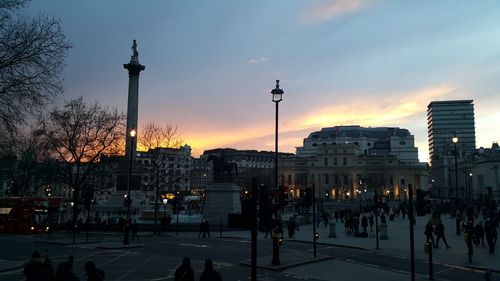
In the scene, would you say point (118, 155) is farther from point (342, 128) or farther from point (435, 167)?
point (435, 167)

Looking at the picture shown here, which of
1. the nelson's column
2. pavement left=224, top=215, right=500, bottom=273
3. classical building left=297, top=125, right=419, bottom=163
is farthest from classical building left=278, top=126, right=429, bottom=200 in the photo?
pavement left=224, top=215, right=500, bottom=273

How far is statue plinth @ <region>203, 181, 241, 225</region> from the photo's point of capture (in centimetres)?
4725

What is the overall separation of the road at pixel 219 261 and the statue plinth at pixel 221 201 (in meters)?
14.0

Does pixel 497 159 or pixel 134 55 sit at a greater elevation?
pixel 134 55

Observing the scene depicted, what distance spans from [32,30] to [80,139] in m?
36.4

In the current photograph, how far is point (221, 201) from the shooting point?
156 ft

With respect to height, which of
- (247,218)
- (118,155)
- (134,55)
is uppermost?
(134,55)

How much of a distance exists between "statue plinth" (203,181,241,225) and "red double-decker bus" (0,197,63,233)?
49.5 feet

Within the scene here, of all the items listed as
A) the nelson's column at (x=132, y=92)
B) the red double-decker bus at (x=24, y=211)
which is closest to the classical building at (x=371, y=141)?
the nelson's column at (x=132, y=92)

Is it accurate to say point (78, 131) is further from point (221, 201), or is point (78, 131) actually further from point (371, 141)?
point (371, 141)

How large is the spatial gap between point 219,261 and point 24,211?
85.0ft

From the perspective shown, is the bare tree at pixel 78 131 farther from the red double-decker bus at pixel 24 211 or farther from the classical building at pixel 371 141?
the classical building at pixel 371 141

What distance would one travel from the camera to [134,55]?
239 ft

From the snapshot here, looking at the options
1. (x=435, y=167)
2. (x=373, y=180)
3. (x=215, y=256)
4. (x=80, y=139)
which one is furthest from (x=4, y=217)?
(x=435, y=167)
